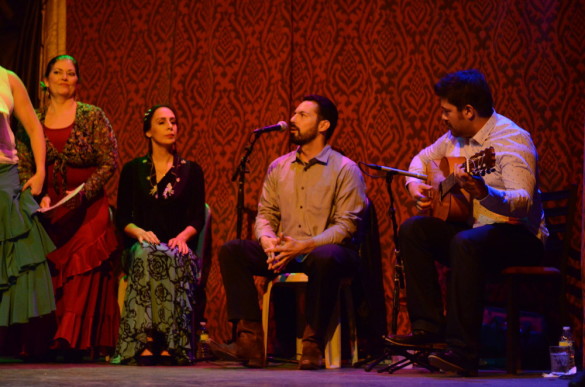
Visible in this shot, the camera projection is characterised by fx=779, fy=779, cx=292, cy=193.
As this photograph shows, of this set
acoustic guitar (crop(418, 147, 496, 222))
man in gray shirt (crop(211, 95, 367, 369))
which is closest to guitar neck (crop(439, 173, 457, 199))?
acoustic guitar (crop(418, 147, 496, 222))

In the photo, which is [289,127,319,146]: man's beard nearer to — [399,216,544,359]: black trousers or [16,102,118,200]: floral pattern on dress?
[399,216,544,359]: black trousers

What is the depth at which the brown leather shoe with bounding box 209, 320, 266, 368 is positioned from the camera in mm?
3895

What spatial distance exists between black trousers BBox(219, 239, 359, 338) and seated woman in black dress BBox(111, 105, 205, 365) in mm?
354

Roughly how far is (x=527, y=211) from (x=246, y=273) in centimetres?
147

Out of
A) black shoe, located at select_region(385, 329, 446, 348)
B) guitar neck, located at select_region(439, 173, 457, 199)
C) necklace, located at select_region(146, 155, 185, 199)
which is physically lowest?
black shoe, located at select_region(385, 329, 446, 348)

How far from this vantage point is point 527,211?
3.55m

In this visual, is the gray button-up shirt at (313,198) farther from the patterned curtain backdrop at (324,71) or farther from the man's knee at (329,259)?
the patterned curtain backdrop at (324,71)

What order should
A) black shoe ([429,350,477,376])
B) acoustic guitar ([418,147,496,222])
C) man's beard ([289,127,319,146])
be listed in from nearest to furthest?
1. black shoe ([429,350,477,376])
2. acoustic guitar ([418,147,496,222])
3. man's beard ([289,127,319,146])

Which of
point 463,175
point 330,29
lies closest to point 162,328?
point 463,175

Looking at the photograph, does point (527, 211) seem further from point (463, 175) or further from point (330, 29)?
point (330, 29)

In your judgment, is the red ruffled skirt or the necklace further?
the necklace

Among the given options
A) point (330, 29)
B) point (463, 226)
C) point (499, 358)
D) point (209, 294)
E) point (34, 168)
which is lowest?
point (499, 358)

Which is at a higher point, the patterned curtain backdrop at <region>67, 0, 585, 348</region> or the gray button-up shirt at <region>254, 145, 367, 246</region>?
the patterned curtain backdrop at <region>67, 0, 585, 348</region>

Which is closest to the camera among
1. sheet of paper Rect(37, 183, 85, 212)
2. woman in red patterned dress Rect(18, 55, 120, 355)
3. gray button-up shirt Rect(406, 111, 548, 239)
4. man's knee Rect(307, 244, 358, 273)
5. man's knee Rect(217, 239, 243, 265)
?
gray button-up shirt Rect(406, 111, 548, 239)
